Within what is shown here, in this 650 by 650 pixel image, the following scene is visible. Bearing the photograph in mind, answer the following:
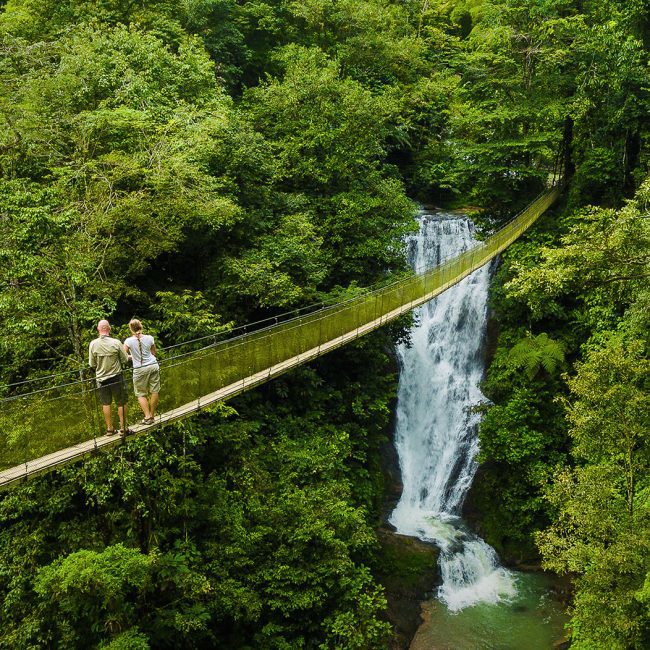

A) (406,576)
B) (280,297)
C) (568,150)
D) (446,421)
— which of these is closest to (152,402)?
(280,297)

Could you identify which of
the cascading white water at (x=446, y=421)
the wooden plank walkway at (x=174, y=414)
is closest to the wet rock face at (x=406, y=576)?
the cascading white water at (x=446, y=421)

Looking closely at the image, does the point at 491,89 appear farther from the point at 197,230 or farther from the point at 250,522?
the point at 250,522

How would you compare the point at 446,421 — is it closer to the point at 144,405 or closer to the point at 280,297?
the point at 280,297

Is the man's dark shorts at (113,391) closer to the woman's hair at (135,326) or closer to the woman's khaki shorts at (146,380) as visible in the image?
the woman's khaki shorts at (146,380)

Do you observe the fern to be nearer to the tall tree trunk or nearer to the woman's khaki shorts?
the tall tree trunk

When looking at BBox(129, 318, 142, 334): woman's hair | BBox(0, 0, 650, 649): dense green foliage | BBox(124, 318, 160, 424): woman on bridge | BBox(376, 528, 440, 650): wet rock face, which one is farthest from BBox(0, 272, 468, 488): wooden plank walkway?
BBox(376, 528, 440, 650): wet rock face

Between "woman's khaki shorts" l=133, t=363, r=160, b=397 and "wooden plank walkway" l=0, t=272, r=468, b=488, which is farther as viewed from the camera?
"woman's khaki shorts" l=133, t=363, r=160, b=397
